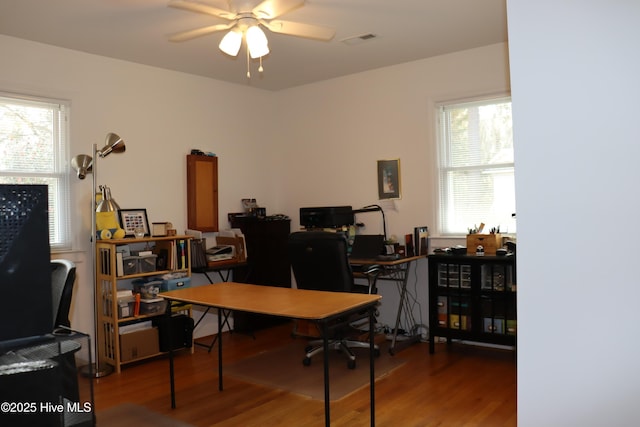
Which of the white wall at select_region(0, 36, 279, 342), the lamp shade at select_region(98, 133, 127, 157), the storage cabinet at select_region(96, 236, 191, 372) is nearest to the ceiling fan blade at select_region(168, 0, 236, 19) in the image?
the lamp shade at select_region(98, 133, 127, 157)

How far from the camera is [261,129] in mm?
6402

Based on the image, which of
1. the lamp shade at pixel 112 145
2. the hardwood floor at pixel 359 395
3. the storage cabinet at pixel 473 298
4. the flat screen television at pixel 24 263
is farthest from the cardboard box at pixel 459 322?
the flat screen television at pixel 24 263

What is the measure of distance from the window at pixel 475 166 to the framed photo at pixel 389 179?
1.51 ft

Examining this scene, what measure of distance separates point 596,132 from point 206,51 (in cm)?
421

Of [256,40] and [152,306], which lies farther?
[152,306]

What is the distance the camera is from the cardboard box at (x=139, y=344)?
450cm

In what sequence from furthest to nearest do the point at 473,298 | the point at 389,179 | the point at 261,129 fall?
the point at 261,129 → the point at 389,179 → the point at 473,298

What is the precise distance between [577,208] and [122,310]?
4.18 m

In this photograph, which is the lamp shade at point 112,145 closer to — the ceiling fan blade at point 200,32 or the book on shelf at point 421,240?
the ceiling fan blade at point 200,32

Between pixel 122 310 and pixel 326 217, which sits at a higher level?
pixel 326 217

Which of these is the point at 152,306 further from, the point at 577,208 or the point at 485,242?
the point at 577,208

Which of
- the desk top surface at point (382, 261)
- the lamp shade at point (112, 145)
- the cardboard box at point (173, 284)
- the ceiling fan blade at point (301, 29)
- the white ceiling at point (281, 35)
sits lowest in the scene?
the cardboard box at point (173, 284)

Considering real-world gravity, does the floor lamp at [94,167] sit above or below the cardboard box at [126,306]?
above

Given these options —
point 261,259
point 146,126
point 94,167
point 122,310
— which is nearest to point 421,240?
point 261,259
